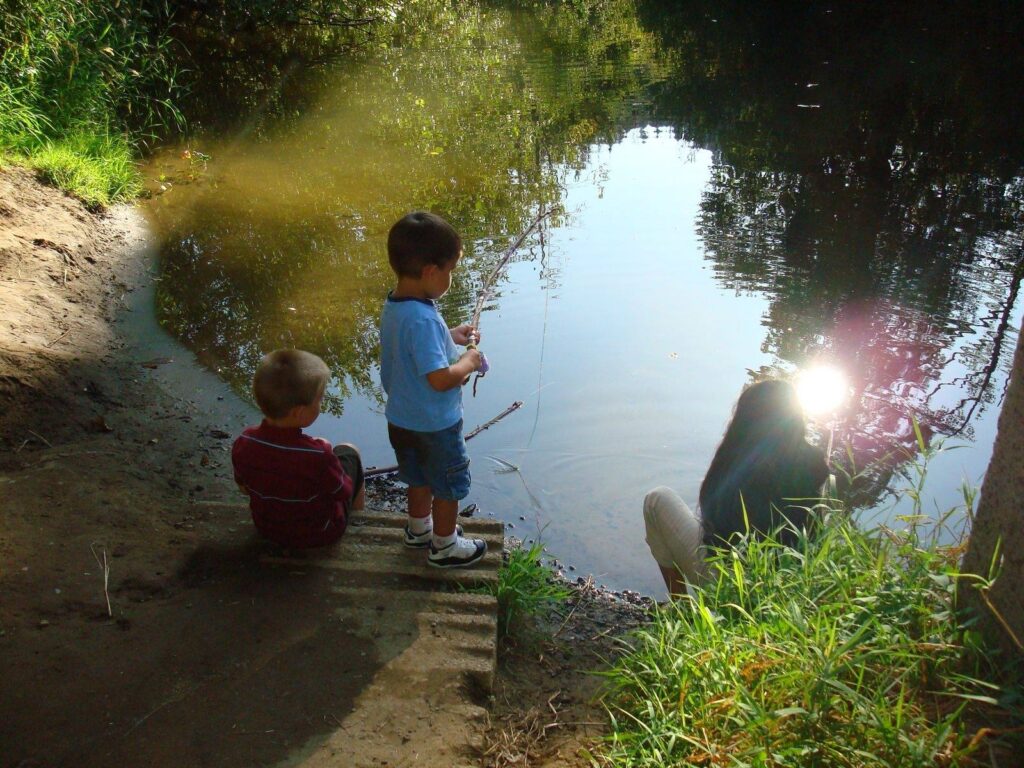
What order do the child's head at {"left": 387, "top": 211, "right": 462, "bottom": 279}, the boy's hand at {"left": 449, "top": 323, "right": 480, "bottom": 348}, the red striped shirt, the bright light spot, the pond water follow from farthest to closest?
the bright light spot < the pond water < the boy's hand at {"left": 449, "top": 323, "right": 480, "bottom": 348} < the red striped shirt < the child's head at {"left": 387, "top": 211, "right": 462, "bottom": 279}

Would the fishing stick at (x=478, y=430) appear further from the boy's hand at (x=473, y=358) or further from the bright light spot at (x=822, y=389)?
the bright light spot at (x=822, y=389)

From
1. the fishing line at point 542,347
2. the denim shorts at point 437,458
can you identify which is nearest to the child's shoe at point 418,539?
the denim shorts at point 437,458

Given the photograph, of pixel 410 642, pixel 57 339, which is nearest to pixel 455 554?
pixel 410 642

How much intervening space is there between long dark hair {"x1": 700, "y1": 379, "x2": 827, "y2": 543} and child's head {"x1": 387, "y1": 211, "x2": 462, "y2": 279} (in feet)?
3.85

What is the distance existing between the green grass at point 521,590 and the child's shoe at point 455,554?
13 centimetres

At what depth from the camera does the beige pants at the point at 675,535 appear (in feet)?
10.2

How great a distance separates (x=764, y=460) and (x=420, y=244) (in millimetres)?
1405

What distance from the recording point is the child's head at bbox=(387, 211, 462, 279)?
272cm

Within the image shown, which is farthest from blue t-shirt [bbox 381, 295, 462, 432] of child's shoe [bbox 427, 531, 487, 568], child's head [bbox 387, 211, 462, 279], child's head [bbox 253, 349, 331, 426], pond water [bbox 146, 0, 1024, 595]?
pond water [bbox 146, 0, 1024, 595]

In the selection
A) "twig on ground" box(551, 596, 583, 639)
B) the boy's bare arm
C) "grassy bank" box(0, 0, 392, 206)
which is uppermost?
"grassy bank" box(0, 0, 392, 206)

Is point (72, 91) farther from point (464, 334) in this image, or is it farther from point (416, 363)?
point (416, 363)

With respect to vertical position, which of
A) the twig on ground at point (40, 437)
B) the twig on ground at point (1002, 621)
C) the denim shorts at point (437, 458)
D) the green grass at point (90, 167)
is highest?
the green grass at point (90, 167)

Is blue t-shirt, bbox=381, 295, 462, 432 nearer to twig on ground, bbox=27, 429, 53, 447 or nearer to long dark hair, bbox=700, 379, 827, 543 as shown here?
long dark hair, bbox=700, 379, 827, 543

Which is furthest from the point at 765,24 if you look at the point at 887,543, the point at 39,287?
the point at 887,543
